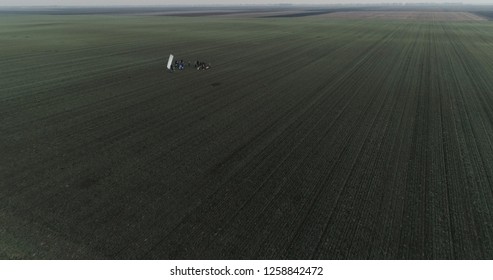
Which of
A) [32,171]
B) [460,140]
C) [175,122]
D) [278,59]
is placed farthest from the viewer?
[278,59]

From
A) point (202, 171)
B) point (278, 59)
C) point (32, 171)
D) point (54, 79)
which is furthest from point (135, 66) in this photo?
point (202, 171)

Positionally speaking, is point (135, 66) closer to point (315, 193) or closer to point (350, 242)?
point (315, 193)

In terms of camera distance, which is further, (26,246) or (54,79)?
(54,79)

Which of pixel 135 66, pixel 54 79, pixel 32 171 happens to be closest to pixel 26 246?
pixel 32 171

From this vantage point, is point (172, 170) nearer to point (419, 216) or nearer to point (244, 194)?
point (244, 194)
